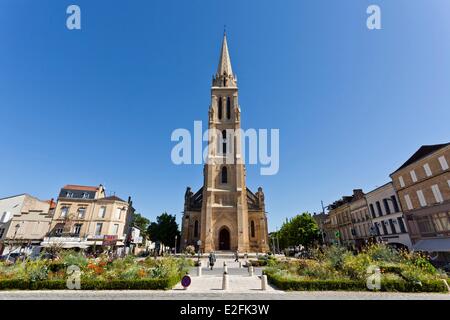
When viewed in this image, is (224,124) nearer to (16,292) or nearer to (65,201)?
(65,201)

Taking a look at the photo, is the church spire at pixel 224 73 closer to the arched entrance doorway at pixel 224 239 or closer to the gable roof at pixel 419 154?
the arched entrance doorway at pixel 224 239

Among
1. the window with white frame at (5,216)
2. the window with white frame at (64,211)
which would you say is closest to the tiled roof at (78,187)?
the window with white frame at (64,211)

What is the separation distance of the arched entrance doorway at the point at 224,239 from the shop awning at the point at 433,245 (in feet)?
73.1

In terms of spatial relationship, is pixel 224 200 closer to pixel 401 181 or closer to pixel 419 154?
pixel 401 181

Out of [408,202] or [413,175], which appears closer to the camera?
[413,175]

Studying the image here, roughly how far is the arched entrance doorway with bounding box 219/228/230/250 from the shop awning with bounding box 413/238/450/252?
2228 centimetres

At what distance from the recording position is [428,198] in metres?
19.2

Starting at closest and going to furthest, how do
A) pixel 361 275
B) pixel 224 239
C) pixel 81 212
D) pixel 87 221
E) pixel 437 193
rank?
pixel 361 275, pixel 437 193, pixel 87 221, pixel 81 212, pixel 224 239

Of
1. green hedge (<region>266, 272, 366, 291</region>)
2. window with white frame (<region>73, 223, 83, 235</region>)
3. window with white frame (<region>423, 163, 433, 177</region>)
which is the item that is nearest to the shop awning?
window with white frame (<region>423, 163, 433, 177</region>)

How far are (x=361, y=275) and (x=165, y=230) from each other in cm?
3484

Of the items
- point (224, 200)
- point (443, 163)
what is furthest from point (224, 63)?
point (443, 163)
